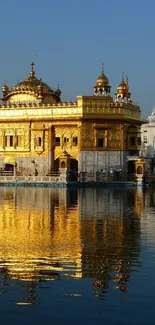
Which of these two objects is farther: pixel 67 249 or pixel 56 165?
pixel 56 165

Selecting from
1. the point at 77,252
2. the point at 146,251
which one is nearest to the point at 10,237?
the point at 77,252

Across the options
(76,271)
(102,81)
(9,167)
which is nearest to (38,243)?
(76,271)

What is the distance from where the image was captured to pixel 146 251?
13547 millimetres

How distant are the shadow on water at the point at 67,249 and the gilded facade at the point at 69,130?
106 ft

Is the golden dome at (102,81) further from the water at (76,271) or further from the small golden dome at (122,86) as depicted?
the water at (76,271)

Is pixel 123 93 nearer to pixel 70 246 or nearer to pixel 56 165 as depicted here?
pixel 56 165

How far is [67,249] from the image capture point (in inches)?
535

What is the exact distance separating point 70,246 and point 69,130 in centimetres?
4270

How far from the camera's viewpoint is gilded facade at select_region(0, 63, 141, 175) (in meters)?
55.1

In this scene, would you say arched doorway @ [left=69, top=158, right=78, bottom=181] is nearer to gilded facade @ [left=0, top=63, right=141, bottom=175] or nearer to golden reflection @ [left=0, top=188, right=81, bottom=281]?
gilded facade @ [left=0, top=63, right=141, bottom=175]

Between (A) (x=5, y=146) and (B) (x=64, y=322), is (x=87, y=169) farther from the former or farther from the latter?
(B) (x=64, y=322)

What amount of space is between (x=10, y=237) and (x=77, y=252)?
2869 mm

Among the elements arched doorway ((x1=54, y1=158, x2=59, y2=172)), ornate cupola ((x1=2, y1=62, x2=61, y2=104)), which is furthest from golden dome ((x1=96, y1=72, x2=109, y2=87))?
arched doorway ((x1=54, y1=158, x2=59, y2=172))

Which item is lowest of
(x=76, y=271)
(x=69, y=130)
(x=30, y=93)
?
(x=76, y=271)
